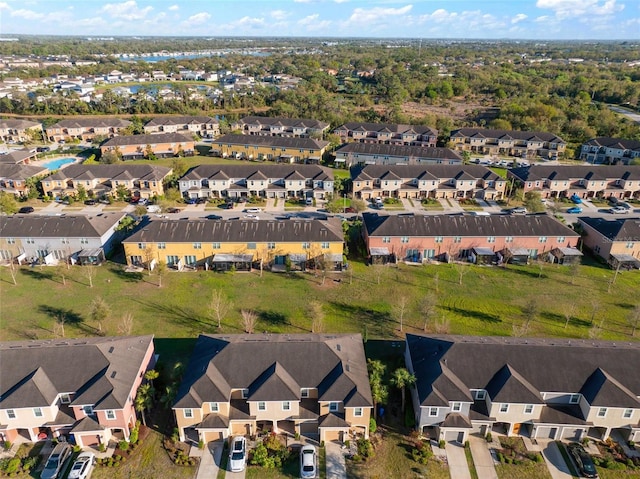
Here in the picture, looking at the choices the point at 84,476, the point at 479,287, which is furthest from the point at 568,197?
the point at 84,476

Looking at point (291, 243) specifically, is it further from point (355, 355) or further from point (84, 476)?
point (84, 476)

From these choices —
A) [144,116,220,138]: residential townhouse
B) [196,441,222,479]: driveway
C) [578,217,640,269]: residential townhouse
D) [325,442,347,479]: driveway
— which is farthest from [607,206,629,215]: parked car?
[144,116,220,138]: residential townhouse

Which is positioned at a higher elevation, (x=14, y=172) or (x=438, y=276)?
(x=14, y=172)

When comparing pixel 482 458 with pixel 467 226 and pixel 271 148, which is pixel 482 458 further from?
pixel 271 148

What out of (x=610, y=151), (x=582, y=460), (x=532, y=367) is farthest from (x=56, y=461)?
(x=610, y=151)

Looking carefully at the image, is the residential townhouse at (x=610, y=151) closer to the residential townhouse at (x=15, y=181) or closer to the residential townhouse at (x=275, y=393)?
the residential townhouse at (x=275, y=393)

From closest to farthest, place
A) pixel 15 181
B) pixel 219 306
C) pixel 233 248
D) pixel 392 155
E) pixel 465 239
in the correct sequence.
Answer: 1. pixel 219 306
2. pixel 233 248
3. pixel 465 239
4. pixel 15 181
5. pixel 392 155

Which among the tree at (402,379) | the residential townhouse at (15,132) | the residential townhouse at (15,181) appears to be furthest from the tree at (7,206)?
the tree at (402,379)
